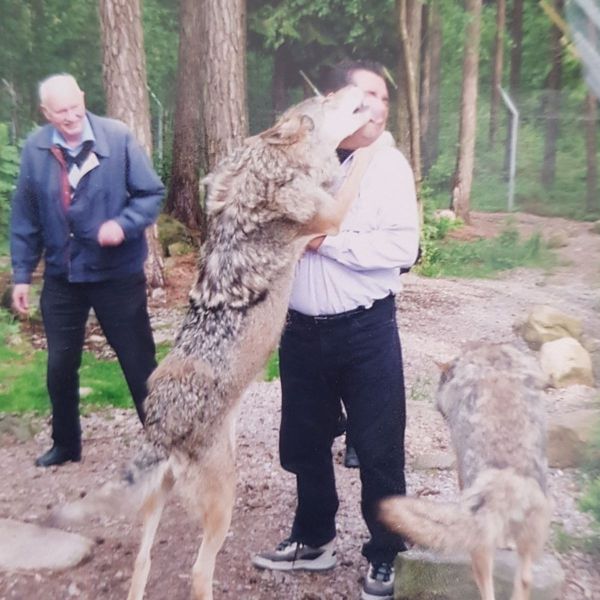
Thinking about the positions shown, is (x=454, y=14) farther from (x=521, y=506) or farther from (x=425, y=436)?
(x=521, y=506)

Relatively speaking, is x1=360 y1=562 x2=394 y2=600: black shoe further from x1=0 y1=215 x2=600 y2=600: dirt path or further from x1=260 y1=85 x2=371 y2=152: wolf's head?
x1=260 y1=85 x2=371 y2=152: wolf's head

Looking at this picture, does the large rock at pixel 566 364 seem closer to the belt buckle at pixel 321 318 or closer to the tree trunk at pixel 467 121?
the belt buckle at pixel 321 318

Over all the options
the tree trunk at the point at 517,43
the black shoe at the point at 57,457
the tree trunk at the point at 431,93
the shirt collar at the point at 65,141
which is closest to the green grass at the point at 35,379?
the black shoe at the point at 57,457

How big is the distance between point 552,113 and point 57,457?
1573cm

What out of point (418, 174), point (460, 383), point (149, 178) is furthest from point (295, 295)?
point (418, 174)

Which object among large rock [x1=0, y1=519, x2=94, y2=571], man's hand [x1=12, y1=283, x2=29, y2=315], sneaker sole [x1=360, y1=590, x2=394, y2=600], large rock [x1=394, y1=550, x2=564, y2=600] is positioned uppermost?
man's hand [x1=12, y1=283, x2=29, y2=315]

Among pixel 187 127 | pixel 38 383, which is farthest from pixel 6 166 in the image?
pixel 187 127

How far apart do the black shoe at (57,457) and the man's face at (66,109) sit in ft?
7.09

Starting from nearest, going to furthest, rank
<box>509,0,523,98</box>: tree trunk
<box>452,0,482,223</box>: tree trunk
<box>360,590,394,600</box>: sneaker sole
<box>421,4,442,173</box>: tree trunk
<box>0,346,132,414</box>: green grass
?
1. <box>360,590,394,600</box>: sneaker sole
2. <box>0,346,132,414</box>: green grass
3. <box>452,0,482,223</box>: tree trunk
4. <box>421,4,442,173</box>: tree trunk
5. <box>509,0,523,98</box>: tree trunk

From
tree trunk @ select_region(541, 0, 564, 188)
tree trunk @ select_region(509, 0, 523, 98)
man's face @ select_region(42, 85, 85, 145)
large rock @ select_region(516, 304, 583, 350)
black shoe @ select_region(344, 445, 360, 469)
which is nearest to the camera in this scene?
man's face @ select_region(42, 85, 85, 145)

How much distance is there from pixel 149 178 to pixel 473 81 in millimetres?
A: 13511

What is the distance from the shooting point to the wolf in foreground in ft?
10.4

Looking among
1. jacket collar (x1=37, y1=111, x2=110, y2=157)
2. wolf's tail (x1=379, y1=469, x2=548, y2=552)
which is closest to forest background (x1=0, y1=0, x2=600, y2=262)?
jacket collar (x1=37, y1=111, x2=110, y2=157)

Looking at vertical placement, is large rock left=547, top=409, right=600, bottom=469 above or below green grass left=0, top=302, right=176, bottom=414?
above
